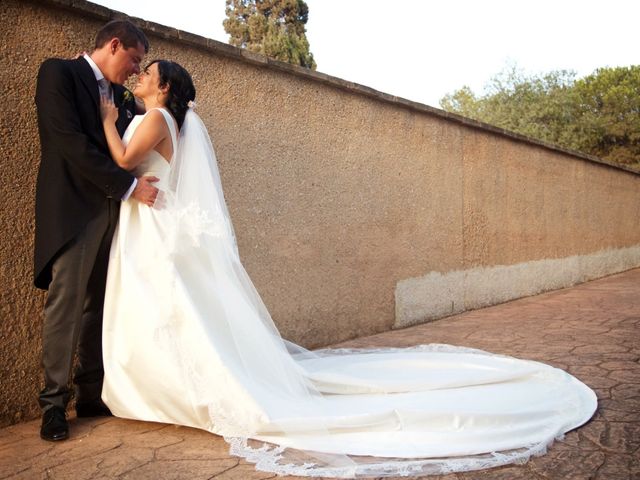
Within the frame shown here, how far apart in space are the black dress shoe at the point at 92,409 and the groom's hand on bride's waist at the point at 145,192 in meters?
1.05

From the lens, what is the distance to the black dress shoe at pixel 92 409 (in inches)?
115

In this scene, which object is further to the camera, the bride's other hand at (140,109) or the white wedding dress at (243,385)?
the bride's other hand at (140,109)

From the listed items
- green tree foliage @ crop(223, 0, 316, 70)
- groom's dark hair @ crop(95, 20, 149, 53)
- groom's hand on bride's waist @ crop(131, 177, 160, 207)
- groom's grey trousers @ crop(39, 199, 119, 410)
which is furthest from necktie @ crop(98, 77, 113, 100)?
green tree foliage @ crop(223, 0, 316, 70)

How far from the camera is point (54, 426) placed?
259 centimetres

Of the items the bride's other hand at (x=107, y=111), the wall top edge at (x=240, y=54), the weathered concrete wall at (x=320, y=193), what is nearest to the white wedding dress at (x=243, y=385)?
the bride's other hand at (x=107, y=111)

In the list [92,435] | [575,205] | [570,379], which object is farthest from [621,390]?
[575,205]

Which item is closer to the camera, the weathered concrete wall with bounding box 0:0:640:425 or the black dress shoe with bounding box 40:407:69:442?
the black dress shoe with bounding box 40:407:69:442

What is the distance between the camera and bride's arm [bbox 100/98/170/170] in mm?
2773

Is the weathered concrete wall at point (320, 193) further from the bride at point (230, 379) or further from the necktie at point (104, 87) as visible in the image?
the bride at point (230, 379)

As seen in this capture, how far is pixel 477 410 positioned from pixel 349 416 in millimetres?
592

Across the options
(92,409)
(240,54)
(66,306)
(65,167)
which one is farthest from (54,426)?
(240,54)

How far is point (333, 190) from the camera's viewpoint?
4.79 m

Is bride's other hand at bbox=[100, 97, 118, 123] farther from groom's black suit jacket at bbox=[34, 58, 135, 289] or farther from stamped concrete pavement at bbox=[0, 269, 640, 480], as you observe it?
stamped concrete pavement at bbox=[0, 269, 640, 480]

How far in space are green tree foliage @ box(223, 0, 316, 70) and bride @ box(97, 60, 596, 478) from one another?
2222cm
